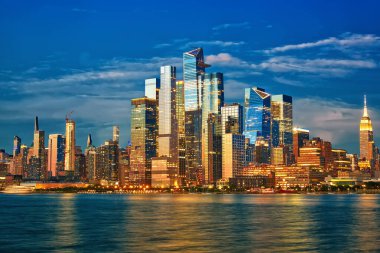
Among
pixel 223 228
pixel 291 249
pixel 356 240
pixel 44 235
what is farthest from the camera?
pixel 223 228

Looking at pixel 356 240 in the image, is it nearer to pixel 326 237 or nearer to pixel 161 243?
pixel 326 237

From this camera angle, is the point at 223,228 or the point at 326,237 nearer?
the point at 326,237

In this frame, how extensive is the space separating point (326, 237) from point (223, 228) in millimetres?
17674

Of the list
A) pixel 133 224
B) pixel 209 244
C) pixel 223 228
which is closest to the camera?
pixel 209 244

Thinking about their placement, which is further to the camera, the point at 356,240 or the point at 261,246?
the point at 356,240

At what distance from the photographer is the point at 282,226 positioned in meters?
93.8

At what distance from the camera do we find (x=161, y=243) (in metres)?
70.9

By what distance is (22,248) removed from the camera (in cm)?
6800

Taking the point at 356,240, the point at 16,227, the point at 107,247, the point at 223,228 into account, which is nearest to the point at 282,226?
the point at 223,228

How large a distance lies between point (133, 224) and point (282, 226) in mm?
24145

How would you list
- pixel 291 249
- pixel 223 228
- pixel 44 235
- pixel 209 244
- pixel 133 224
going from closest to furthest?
1. pixel 291 249
2. pixel 209 244
3. pixel 44 235
4. pixel 223 228
5. pixel 133 224

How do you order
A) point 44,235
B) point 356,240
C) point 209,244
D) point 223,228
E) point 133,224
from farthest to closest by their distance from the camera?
1. point 133,224
2. point 223,228
3. point 44,235
4. point 356,240
5. point 209,244

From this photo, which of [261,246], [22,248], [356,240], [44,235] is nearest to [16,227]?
[44,235]

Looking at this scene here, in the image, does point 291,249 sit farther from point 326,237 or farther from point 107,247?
point 107,247
